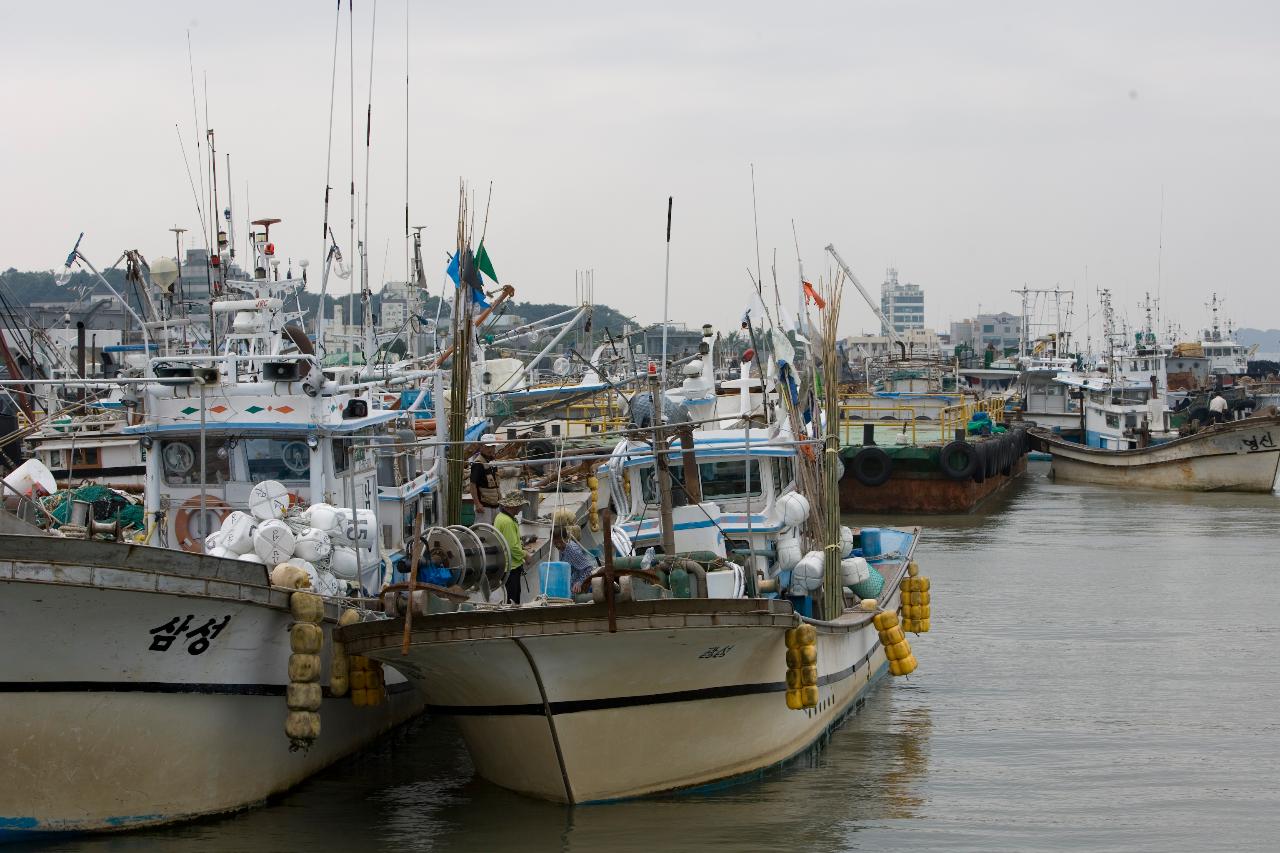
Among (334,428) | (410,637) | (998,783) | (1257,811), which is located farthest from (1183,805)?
(334,428)

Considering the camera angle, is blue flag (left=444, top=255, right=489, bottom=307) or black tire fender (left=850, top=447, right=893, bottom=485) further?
black tire fender (left=850, top=447, right=893, bottom=485)

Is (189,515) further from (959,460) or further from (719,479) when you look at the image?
(959,460)

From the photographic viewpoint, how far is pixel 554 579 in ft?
39.3

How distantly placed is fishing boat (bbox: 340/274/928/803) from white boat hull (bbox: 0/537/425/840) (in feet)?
3.00

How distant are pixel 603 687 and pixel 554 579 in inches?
60.1

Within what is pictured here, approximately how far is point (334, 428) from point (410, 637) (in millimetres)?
2914

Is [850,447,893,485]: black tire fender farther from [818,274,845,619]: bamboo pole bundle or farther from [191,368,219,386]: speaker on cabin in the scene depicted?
[191,368,219,386]: speaker on cabin

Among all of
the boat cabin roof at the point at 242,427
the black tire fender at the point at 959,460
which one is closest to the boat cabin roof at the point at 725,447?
the boat cabin roof at the point at 242,427

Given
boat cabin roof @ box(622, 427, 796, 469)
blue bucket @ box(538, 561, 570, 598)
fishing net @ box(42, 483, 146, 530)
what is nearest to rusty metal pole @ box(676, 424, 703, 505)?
boat cabin roof @ box(622, 427, 796, 469)

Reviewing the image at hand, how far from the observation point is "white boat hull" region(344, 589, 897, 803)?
10.3 m

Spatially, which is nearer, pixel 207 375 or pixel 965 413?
pixel 207 375

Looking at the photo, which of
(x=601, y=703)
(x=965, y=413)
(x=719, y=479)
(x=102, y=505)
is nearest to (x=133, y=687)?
(x=601, y=703)

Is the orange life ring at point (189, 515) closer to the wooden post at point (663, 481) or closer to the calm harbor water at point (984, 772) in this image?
the calm harbor water at point (984, 772)

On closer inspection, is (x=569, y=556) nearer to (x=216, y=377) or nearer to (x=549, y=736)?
(x=549, y=736)
